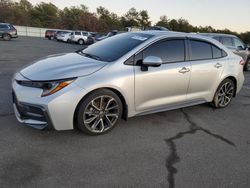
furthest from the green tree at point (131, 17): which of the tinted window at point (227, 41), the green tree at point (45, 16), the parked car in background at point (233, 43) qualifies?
the tinted window at point (227, 41)

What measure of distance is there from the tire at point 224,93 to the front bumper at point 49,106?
3176mm

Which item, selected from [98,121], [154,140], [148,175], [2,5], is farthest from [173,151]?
[2,5]

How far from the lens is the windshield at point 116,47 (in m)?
4.22

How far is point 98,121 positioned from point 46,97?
87cm

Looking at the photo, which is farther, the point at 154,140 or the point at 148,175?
the point at 154,140

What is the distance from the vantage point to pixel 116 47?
177 inches

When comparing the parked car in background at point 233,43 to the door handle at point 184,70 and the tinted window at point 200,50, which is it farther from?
the door handle at point 184,70

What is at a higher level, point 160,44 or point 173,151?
point 160,44

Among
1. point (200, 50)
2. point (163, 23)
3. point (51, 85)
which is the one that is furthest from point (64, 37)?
point (163, 23)

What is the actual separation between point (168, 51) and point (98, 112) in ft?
5.42

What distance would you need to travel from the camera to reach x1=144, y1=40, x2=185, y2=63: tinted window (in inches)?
171

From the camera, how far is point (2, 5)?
63.8 meters

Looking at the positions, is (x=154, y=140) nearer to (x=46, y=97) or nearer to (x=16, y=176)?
(x=46, y=97)

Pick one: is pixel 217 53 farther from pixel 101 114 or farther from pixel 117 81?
pixel 101 114
